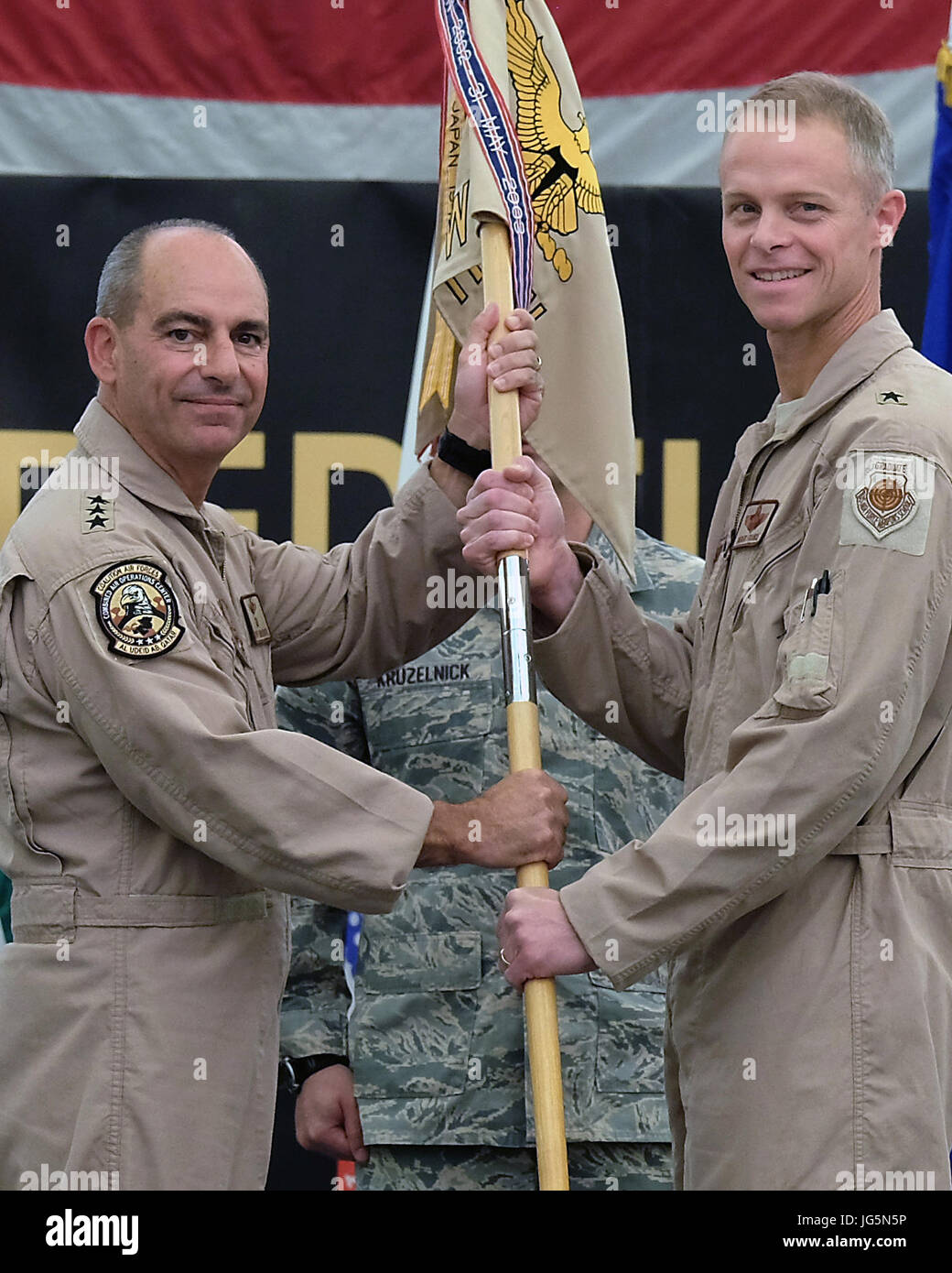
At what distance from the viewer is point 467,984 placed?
336 centimetres

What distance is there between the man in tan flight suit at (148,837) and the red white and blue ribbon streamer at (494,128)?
2.18 feet

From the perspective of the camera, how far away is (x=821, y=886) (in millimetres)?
2514

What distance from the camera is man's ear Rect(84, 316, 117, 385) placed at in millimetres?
3111

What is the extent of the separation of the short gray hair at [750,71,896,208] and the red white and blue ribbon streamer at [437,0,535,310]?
563mm

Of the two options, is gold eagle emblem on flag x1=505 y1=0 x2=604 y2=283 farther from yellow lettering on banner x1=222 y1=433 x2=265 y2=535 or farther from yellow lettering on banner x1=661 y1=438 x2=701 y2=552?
yellow lettering on banner x1=222 y1=433 x2=265 y2=535

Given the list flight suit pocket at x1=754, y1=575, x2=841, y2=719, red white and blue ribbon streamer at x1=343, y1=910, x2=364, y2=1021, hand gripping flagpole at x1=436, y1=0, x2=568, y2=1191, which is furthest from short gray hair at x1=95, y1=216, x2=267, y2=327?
flight suit pocket at x1=754, y1=575, x2=841, y2=719

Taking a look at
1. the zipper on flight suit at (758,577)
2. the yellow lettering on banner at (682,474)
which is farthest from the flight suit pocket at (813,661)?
the yellow lettering on banner at (682,474)

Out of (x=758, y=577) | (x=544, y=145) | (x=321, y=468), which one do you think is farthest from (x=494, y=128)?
(x=321, y=468)

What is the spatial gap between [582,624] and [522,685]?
0.65ft

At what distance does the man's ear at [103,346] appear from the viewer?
122 inches

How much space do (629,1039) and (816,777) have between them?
108 centimetres

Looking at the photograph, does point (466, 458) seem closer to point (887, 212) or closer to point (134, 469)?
point (134, 469)
